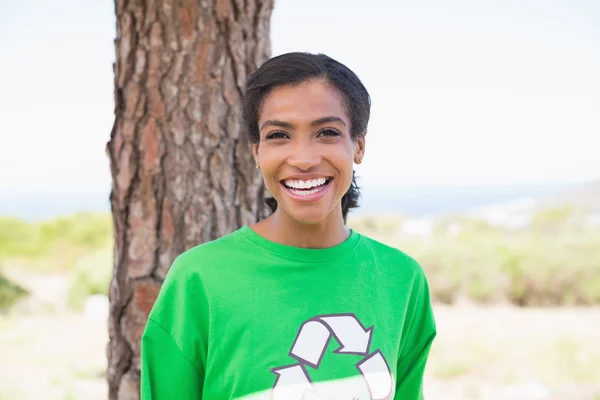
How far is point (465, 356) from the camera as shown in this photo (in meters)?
5.79

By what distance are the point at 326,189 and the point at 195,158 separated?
3.20ft

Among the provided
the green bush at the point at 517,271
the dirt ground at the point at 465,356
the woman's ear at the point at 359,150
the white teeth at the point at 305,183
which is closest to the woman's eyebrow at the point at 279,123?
the white teeth at the point at 305,183

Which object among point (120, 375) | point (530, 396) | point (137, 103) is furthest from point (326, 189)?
point (530, 396)

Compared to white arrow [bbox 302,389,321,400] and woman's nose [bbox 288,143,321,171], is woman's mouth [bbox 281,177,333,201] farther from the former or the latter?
white arrow [bbox 302,389,321,400]

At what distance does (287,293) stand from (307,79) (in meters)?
0.52

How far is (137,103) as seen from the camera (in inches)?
94.1

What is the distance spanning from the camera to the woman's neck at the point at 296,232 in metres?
1.64

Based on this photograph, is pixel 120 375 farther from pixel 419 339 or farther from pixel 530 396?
pixel 530 396

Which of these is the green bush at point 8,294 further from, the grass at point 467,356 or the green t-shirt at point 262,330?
the green t-shirt at point 262,330

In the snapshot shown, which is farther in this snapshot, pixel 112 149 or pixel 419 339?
pixel 112 149

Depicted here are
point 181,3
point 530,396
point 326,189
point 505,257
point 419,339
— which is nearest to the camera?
point 326,189

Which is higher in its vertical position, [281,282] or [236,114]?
[236,114]

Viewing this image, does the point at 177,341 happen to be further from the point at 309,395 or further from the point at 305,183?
the point at 305,183

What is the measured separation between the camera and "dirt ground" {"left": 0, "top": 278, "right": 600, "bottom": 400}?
16.5ft
